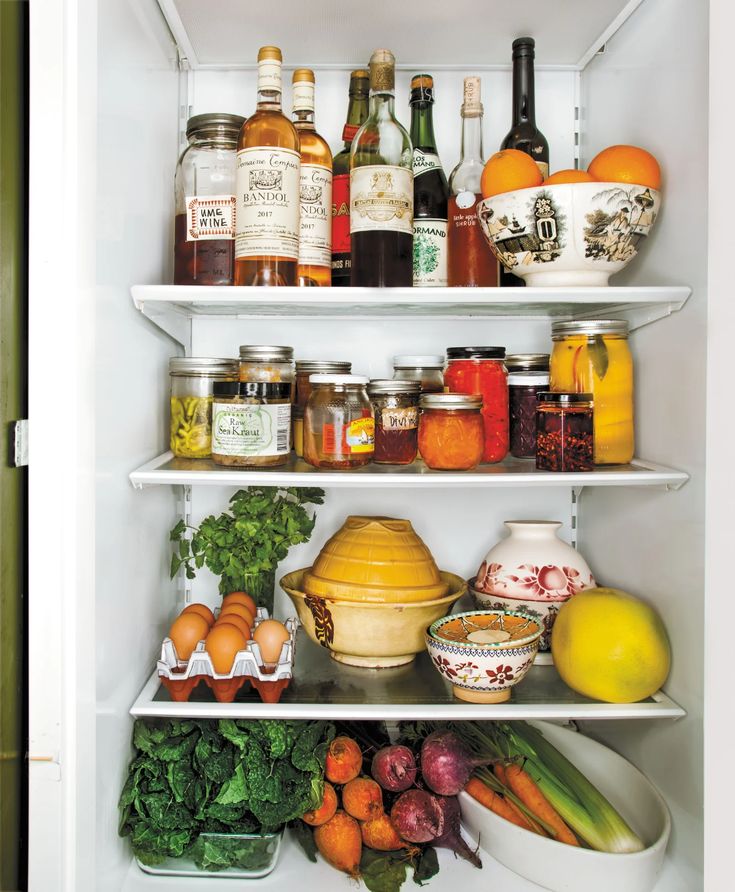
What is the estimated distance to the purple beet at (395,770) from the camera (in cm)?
119

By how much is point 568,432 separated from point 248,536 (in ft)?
1.74

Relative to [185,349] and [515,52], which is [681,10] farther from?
[185,349]

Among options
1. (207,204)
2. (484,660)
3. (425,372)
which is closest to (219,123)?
(207,204)

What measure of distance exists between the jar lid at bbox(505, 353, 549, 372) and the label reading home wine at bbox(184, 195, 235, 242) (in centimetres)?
50

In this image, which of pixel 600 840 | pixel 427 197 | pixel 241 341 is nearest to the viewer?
pixel 600 840

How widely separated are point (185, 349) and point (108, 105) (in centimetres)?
52

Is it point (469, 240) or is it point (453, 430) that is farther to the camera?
point (469, 240)

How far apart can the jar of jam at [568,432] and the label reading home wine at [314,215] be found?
1.33ft

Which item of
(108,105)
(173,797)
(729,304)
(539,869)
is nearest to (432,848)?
(539,869)

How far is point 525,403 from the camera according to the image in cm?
129

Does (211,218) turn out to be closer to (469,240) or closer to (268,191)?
(268,191)

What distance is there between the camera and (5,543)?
929mm

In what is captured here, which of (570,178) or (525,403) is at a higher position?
(570,178)

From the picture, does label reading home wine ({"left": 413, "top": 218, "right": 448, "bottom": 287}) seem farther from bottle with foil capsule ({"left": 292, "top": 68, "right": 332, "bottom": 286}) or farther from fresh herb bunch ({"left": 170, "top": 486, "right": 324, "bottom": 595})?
fresh herb bunch ({"left": 170, "top": 486, "right": 324, "bottom": 595})
